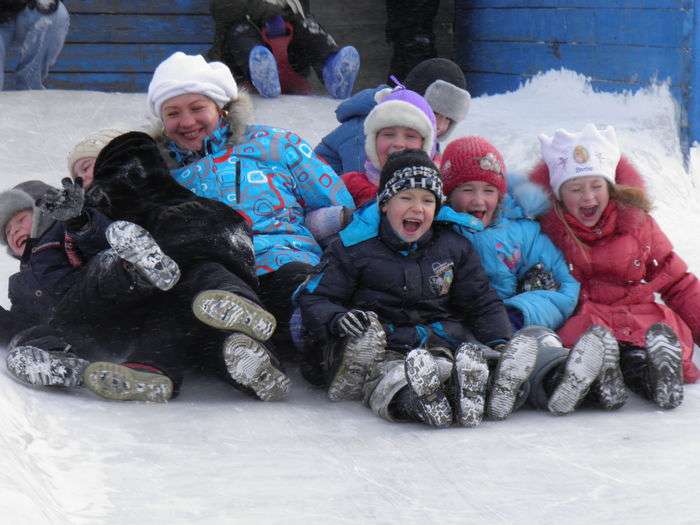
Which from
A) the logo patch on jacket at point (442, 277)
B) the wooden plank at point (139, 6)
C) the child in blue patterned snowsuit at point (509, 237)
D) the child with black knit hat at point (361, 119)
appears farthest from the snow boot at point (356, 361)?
the wooden plank at point (139, 6)

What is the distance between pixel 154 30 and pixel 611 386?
18.9ft

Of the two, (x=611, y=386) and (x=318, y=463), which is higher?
(x=611, y=386)

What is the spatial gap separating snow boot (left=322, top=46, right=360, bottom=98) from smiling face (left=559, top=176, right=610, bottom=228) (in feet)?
11.4

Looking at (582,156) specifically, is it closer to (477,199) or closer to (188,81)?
(477,199)

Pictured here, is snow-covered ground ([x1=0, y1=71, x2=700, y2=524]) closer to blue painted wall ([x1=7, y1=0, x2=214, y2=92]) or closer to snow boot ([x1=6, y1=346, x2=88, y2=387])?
snow boot ([x1=6, y1=346, x2=88, y2=387])

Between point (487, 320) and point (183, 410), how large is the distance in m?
0.96

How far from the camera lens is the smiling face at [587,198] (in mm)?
3846

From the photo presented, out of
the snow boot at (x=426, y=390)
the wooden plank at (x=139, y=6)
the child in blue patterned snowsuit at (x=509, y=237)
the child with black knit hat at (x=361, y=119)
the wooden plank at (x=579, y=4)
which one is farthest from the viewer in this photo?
the wooden plank at (x=139, y=6)

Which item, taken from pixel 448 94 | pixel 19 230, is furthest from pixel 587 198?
pixel 19 230

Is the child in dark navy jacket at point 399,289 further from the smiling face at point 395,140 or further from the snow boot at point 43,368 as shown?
the snow boot at point 43,368

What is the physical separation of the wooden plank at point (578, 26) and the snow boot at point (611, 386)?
3.37 meters

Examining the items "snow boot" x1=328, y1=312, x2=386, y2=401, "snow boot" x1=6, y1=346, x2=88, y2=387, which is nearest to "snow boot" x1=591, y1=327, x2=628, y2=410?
"snow boot" x1=328, y1=312, x2=386, y2=401

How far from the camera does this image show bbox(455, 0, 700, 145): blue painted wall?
20.5ft

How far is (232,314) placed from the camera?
331 centimetres
